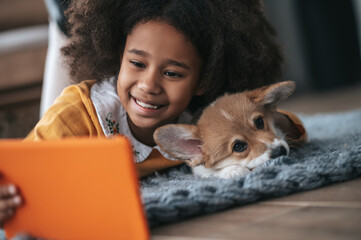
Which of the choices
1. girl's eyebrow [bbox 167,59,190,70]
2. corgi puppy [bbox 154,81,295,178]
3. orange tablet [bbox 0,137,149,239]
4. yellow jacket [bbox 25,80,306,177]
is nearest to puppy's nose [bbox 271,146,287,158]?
corgi puppy [bbox 154,81,295,178]

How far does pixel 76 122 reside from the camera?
1509mm

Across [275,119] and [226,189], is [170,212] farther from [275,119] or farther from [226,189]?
[275,119]

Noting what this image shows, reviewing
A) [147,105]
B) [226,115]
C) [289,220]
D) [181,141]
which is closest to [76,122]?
[147,105]

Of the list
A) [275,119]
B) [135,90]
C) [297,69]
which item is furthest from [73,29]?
[297,69]

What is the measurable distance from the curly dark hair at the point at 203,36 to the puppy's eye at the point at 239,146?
0.34 metres

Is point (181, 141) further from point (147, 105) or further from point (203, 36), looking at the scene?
point (203, 36)

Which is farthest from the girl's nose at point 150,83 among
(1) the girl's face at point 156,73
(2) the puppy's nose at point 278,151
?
(2) the puppy's nose at point 278,151

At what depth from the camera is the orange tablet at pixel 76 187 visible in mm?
817

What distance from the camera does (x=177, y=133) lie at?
1460 mm

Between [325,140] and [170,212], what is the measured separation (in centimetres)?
109

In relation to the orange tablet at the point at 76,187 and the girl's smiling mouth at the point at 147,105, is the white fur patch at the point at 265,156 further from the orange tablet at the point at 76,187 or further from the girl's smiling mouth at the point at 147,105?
the orange tablet at the point at 76,187

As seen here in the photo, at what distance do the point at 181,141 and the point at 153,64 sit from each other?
30 cm

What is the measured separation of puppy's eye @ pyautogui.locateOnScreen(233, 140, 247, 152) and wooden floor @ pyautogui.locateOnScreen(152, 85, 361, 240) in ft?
1.12

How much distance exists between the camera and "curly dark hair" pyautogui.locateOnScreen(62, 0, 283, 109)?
5.05 ft
